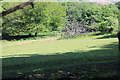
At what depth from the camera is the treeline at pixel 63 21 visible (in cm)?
3391

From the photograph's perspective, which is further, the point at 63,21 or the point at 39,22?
the point at 63,21

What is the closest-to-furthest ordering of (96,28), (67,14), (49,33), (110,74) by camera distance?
(110,74) < (96,28) < (49,33) < (67,14)

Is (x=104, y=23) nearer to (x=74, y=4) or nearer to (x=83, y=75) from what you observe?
(x=74, y=4)

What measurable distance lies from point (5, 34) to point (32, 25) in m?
4.86

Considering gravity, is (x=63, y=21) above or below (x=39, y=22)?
above

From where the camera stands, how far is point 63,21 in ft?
127

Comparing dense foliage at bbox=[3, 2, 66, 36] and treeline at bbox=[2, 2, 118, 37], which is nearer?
dense foliage at bbox=[3, 2, 66, 36]

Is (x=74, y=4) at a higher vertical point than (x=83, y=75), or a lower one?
higher

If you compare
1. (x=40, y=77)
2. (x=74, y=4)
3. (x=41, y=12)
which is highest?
(x=74, y=4)

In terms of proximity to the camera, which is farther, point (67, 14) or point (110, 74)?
point (67, 14)

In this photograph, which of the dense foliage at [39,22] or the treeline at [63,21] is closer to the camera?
the dense foliage at [39,22]

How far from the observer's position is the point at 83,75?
597 centimetres

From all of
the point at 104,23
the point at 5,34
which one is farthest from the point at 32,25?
the point at 104,23

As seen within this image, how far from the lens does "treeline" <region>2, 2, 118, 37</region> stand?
33906 millimetres
